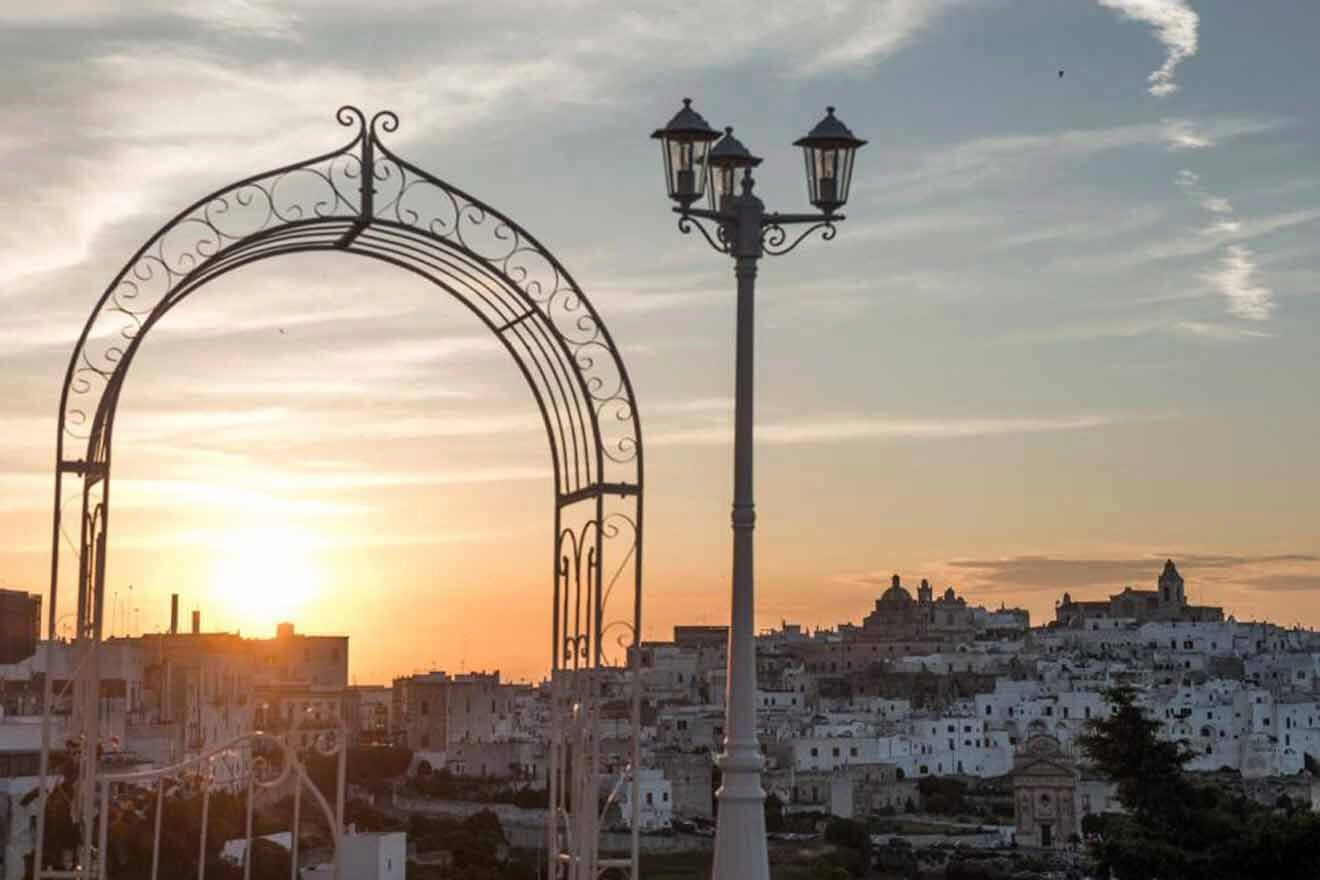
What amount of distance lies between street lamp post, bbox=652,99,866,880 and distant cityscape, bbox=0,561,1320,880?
89.3 feet

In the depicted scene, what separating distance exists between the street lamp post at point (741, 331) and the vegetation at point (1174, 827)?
17.1m

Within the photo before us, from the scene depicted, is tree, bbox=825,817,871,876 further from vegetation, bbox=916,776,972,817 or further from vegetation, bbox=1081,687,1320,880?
vegetation, bbox=1081,687,1320,880

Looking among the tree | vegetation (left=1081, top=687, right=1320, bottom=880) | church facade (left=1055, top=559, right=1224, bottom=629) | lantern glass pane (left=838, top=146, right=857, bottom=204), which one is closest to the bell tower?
church facade (left=1055, top=559, right=1224, bottom=629)

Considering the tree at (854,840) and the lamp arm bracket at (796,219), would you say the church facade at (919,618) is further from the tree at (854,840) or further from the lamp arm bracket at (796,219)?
the lamp arm bracket at (796,219)

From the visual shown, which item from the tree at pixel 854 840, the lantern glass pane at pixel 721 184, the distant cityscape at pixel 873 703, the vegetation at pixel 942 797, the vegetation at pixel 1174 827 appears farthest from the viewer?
the vegetation at pixel 942 797

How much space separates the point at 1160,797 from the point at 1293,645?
8113 centimetres

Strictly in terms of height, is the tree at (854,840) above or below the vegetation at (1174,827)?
below

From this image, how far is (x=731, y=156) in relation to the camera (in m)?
8.08

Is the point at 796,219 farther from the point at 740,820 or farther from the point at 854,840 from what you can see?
the point at 854,840

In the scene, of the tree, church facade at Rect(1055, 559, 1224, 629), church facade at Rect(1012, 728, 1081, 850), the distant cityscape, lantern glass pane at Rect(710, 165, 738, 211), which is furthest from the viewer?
church facade at Rect(1055, 559, 1224, 629)

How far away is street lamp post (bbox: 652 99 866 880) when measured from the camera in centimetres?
777

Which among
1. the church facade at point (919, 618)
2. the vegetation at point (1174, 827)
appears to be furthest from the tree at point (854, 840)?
the church facade at point (919, 618)

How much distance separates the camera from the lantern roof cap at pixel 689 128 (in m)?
7.91

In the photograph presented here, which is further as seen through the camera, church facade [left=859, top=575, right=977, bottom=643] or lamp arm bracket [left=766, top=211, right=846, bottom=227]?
church facade [left=859, top=575, right=977, bottom=643]
